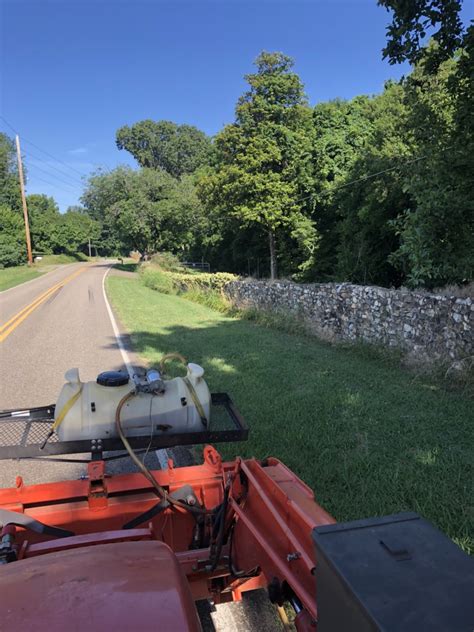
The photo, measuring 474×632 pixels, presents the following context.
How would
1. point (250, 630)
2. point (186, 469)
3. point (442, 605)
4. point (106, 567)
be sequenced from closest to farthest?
point (442, 605) → point (106, 567) → point (250, 630) → point (186, 469)

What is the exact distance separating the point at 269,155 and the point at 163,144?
79.7 metres

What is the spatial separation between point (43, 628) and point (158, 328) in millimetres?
12931

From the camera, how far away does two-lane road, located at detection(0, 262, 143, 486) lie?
209 inches

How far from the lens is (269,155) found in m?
28.2

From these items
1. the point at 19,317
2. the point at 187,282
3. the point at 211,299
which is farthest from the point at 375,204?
the point at 19,317

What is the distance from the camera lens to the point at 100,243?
96.6 metres

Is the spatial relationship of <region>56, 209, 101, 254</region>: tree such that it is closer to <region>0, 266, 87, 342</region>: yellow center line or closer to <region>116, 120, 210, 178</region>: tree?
<region>116, 120, 210, 178</region>: tree

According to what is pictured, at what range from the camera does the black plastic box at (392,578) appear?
1.14 meters

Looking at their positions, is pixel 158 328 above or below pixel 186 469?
below

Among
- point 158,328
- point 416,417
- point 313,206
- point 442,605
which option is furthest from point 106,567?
point 313,206

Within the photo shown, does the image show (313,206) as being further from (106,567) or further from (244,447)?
(106,567)

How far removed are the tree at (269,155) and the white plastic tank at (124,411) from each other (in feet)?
83.7

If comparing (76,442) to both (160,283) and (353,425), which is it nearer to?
(353,425)

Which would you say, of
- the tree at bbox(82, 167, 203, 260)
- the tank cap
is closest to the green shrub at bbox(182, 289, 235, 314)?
the tank cap
